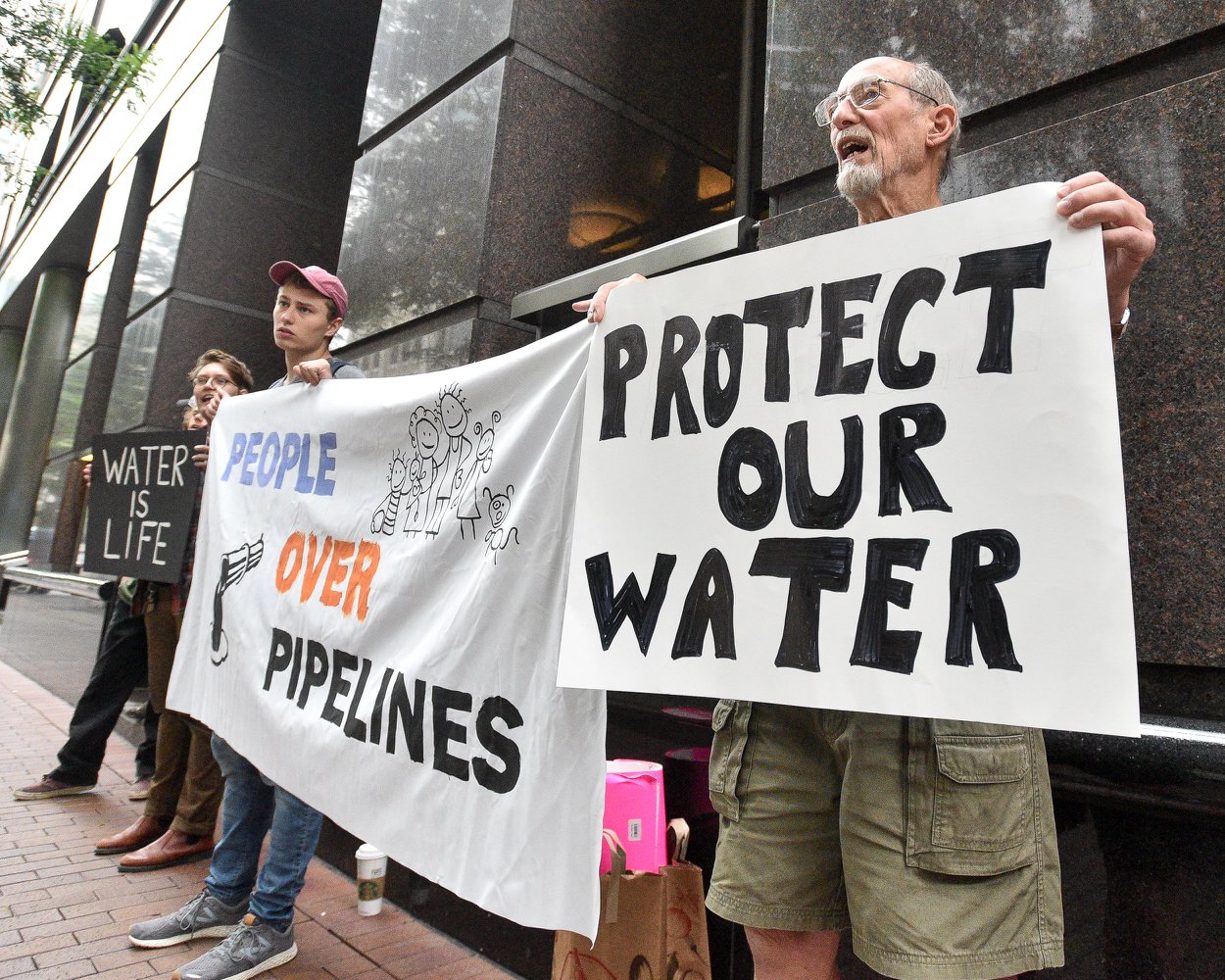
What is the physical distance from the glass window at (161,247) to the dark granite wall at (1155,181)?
685cm

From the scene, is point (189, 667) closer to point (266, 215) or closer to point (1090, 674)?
point (1090, 674)

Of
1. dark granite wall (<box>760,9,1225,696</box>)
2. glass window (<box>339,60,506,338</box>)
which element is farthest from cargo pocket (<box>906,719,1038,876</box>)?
glass window (<box>339,60,506,338</box>)

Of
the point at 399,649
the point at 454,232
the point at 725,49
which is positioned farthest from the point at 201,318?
the point at 399,649

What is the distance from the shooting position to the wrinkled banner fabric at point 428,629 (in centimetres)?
176

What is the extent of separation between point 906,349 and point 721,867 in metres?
0.91

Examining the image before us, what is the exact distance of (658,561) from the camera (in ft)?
5.02

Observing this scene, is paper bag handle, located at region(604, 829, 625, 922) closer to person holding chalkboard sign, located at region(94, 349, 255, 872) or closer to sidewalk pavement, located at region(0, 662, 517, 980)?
sidewalk pavement, located at region(0, 662, 517, 980)

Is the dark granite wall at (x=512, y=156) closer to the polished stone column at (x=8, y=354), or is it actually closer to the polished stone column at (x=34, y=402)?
the polished stone column at (x=34, y=402)

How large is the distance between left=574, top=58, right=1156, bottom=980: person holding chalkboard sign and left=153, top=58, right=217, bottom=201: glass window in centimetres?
762

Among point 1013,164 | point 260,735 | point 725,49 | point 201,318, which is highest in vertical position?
point 725,49

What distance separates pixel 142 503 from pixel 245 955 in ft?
6.16

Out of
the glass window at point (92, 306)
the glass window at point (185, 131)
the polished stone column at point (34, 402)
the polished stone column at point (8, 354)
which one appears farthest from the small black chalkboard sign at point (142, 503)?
the polished stone column at point (8, 354)

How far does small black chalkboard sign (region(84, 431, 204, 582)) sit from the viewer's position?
3338 millimetres

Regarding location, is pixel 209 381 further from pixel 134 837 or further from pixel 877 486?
pixel 877 486
